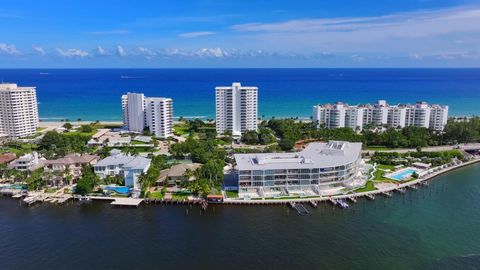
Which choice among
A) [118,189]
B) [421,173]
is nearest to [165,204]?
[118,189]

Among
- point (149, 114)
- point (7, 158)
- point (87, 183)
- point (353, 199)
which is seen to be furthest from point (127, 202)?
point (149, 114)

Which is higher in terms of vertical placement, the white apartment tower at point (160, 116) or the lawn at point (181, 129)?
the white apartment tower at point (160, 116)

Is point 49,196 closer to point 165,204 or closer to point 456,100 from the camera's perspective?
point 165,204

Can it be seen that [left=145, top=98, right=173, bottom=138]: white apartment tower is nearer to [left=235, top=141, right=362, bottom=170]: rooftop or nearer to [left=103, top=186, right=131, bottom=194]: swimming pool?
[left=235, top=141, right=362, bottom=170]: rooftop

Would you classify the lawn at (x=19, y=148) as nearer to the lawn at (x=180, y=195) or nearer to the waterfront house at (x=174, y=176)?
the waterfront house at (x=174, y=176)

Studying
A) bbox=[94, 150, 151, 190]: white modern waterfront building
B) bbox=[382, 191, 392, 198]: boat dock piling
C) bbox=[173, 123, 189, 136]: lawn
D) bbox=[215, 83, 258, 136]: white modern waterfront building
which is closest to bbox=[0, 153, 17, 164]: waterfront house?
bbox=[94, 150, 151, 190]: white modern waterfront building

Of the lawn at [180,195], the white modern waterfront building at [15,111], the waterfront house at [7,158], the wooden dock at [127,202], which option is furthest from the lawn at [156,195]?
the white modern waterfront building at [15,111]

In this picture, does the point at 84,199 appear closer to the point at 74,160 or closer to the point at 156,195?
the point at 156,195
